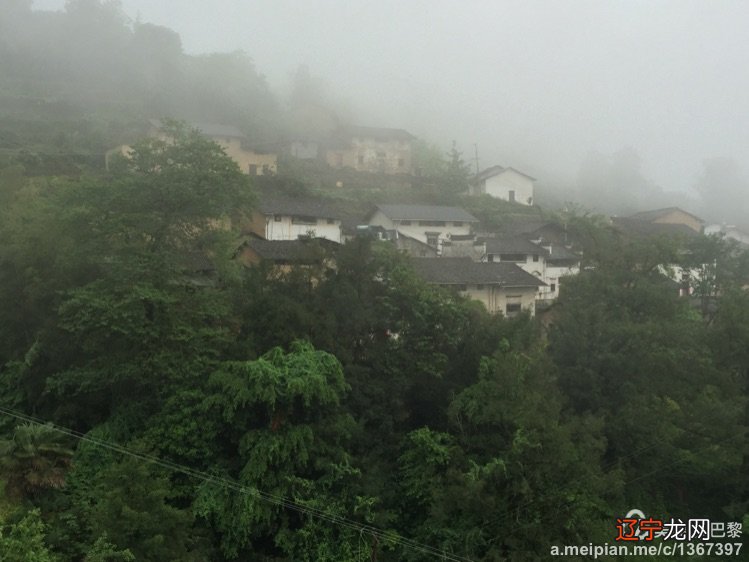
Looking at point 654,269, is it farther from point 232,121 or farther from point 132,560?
point 232,121

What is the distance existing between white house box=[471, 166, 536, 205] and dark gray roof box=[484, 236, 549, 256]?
1290 cm

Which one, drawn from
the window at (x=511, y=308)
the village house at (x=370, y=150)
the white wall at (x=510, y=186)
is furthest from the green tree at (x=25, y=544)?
the white wall at (x=510, y=186)

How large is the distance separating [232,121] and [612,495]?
116 ft

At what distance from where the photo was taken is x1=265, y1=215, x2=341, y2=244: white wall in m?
24.7

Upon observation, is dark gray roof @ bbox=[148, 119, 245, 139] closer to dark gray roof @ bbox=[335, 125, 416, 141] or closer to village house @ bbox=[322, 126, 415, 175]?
village house @ bbox=[322, 126, 415, 175]

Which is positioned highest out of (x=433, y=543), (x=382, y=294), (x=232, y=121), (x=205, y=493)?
(x=232, y=121)

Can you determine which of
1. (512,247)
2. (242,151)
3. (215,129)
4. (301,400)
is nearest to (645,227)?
(512,247)

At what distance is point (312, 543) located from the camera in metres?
11.7

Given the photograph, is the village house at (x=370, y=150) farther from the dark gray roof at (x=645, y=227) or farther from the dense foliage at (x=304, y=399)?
the dense foliage at (x=304, y=399)

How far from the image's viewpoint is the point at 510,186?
40031 mm

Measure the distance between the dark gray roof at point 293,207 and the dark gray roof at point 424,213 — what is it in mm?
3973

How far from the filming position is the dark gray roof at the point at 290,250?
15068mm

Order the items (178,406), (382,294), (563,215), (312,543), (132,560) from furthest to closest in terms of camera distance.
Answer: (563,215) → (382,294) → (178,406) → (312,543) → (132,560)

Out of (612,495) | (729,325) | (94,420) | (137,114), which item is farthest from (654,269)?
(137,114)
